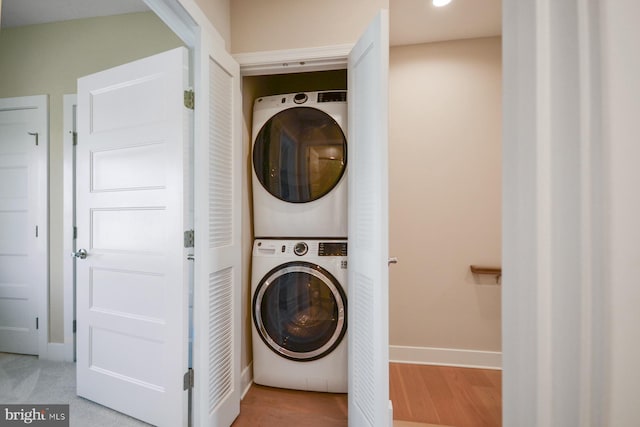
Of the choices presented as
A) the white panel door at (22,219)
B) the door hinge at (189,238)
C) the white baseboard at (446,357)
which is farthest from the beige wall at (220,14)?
the white baseboard at (446,357)

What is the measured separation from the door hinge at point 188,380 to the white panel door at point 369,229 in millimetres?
887

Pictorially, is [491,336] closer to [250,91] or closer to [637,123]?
[637,123]

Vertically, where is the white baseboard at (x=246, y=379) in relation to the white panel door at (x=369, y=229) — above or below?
below

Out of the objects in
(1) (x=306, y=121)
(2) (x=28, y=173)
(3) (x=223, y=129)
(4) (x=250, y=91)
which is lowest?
(2) (x=28, y=173)

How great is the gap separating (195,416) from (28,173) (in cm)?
244

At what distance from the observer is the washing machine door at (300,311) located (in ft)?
5.87

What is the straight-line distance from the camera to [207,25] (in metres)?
1.39

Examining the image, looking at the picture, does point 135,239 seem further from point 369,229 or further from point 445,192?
point 445,192

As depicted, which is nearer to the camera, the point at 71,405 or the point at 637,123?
the point at 637,123

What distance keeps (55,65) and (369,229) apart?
2.90m

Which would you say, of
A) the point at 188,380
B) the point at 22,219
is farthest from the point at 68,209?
the point at 188,380

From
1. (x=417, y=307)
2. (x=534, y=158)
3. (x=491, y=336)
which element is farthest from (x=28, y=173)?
(x=491, y=336)

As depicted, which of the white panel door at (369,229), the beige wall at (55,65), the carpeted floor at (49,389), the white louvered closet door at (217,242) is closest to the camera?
the white panel door at (369,229)

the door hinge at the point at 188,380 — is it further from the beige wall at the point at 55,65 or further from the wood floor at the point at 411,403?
the beige wall at the point at 55,65
